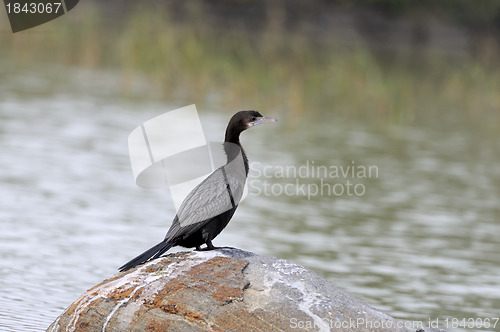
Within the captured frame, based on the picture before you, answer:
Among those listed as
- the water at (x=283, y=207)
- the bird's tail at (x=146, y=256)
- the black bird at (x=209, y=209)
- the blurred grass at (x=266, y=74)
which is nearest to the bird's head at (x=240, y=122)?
the black bird at (x=209, y=209)

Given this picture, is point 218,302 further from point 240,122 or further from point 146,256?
point 240,122

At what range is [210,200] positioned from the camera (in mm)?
6246

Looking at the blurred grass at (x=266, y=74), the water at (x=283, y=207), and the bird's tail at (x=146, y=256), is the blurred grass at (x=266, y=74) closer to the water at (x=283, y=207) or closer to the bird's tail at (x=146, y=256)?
the water at (x=283, y=207)

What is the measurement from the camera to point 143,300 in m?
5.76

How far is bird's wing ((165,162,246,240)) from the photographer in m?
6.17

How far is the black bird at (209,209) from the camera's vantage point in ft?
20.2

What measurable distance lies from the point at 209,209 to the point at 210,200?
0.24 ft

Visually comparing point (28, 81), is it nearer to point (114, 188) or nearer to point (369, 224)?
point (114, 188)

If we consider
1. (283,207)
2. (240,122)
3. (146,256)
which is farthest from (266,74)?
(146,256)

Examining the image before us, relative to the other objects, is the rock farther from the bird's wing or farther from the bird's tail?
the bird's wing

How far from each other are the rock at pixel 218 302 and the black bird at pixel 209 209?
0.62 ft

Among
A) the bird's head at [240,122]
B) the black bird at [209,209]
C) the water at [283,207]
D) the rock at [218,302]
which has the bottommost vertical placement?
the water at [283,207]

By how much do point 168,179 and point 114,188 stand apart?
1.02m

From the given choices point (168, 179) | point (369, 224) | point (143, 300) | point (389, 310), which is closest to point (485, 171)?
point (369, 224)
